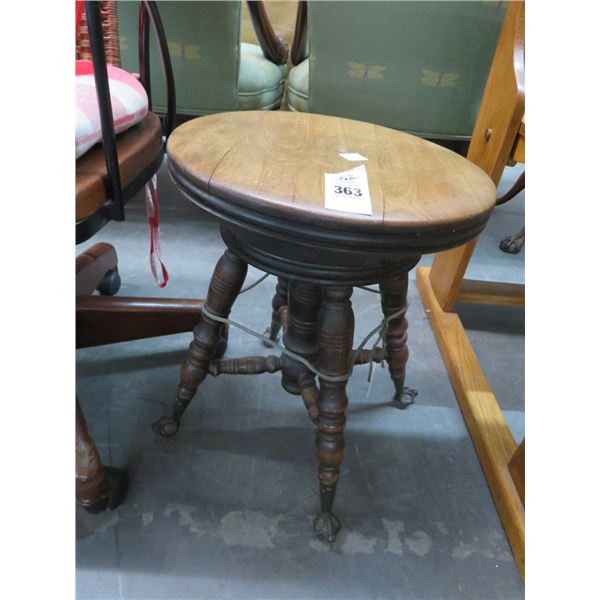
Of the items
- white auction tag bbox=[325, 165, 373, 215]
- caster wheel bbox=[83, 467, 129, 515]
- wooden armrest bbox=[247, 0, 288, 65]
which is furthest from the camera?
wooden armrest bbox=[247, 0, 288, 65]

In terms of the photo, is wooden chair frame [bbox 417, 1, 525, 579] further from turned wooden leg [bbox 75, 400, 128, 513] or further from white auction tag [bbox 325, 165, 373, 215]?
turned wooden leg [bbox 75, 400, 128, 513]

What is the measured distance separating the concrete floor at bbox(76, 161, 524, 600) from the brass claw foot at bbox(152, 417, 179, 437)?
1cm

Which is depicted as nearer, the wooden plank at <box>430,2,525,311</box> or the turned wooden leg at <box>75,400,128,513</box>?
the turned wooden leg at <box>75,400,128,513</box>

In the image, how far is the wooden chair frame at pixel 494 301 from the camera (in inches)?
30.6

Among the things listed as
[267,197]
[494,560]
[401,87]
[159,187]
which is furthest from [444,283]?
[159,187]

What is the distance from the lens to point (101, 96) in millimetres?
557

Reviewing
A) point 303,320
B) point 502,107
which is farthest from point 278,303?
point 502,107

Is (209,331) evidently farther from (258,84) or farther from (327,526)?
(258,84)

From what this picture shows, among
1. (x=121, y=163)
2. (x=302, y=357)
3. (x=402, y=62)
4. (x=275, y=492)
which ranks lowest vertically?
(x=275, y=492)

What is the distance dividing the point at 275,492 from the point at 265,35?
142 cm

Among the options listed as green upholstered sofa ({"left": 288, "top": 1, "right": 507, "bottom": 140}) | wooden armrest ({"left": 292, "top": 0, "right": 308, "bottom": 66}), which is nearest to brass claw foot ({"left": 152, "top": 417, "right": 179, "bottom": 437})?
green upholstered sofa ({"left": 288, "top": 1, "right": 507, "bottom": 140})

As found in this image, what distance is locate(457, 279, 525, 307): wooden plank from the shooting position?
48.9 inches

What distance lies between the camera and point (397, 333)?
86cm

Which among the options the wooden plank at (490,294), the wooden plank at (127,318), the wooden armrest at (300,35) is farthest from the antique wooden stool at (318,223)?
the wooden armrest at (300,35)
